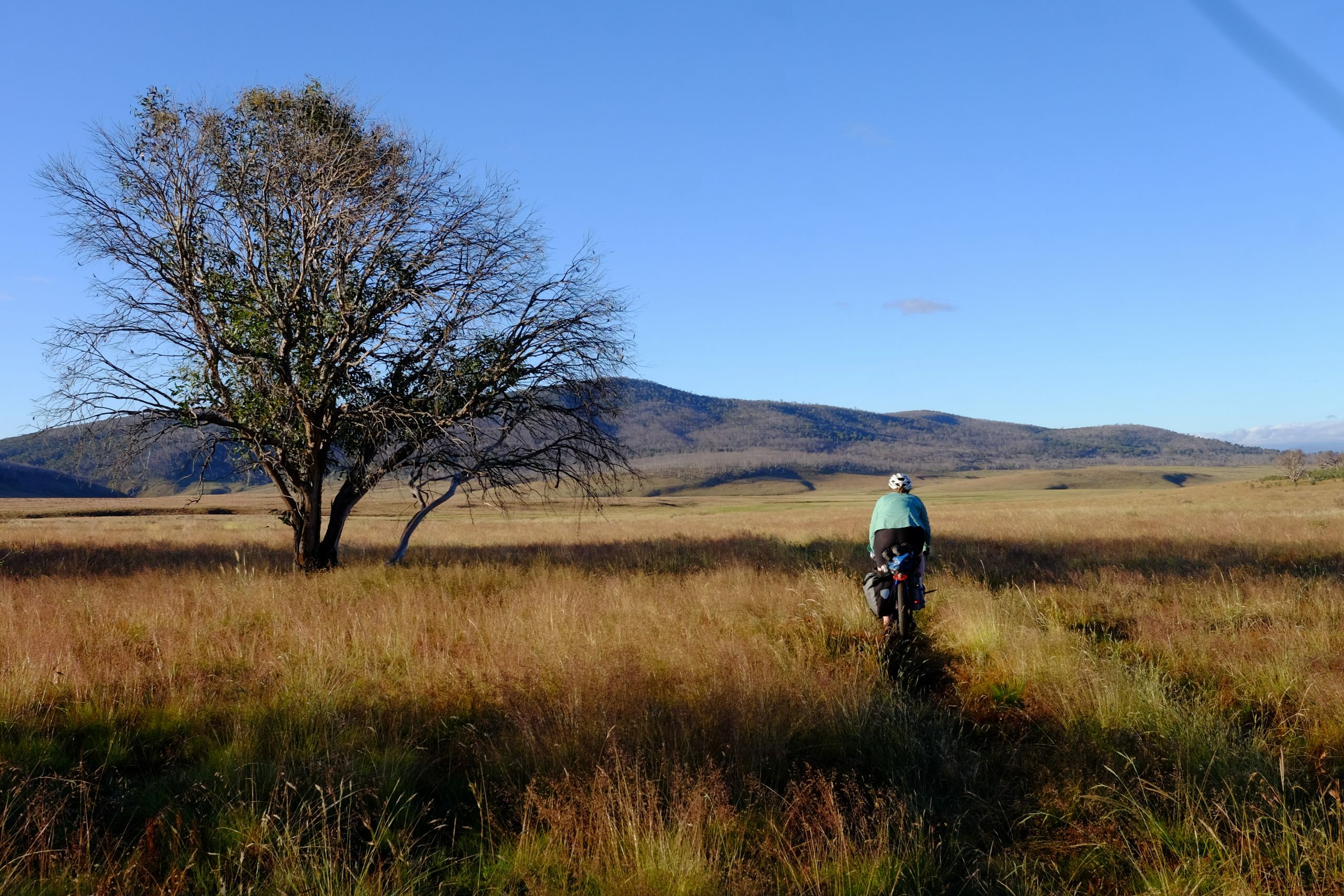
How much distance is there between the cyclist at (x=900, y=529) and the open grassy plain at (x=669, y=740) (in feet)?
3.18

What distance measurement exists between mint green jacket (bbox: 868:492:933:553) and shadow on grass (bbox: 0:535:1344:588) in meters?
4.00

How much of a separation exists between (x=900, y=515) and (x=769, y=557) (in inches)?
301

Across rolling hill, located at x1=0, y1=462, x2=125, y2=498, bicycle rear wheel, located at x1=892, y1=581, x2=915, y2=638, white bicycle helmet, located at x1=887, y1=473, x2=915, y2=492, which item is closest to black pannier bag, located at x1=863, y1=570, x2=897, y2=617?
bicycle rear wheel, located at x1=892, y1=581, x2=915, y2=638

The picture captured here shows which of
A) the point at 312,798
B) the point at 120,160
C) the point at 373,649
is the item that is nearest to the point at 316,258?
the point at 120,160

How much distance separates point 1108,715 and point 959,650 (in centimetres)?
237

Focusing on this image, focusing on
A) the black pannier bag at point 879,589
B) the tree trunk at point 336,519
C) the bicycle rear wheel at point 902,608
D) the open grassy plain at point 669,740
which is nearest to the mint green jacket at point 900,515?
the black pannier bag at point 879,589

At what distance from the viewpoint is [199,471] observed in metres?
14.0

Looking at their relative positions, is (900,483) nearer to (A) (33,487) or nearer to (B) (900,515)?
(B) (900,515)

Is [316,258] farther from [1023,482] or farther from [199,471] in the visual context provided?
[1023,482]

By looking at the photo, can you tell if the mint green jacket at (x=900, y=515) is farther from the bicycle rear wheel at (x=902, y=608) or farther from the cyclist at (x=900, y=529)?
the bicycle rear wheel at (x=902, y=608)

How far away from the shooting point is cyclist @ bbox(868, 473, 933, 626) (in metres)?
8.44

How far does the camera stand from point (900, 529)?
27.8 ft

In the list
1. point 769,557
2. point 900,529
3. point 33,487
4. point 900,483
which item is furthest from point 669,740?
point 33,487

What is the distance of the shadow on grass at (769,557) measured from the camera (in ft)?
45.2
